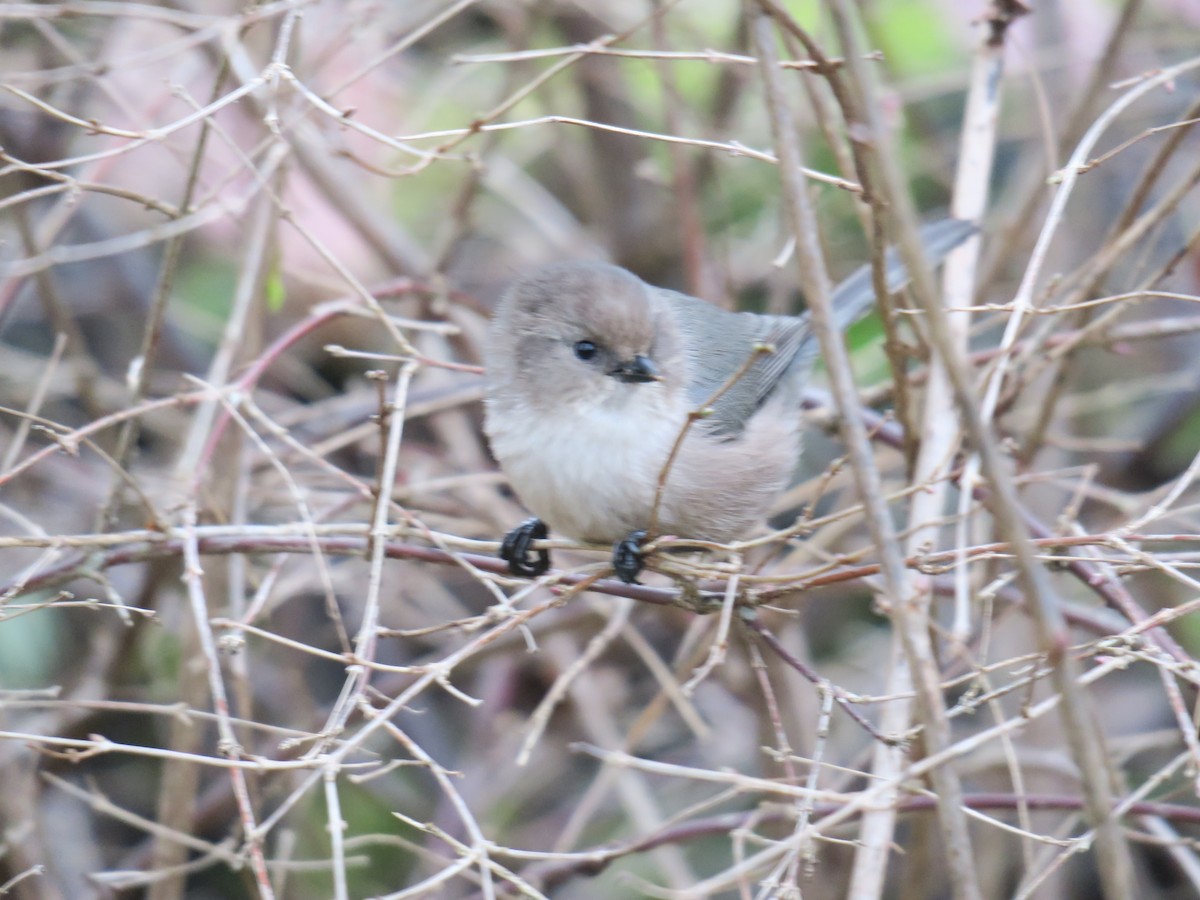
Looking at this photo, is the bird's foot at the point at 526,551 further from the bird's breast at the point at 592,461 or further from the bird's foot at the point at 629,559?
the bird's foot at the point at 629,559

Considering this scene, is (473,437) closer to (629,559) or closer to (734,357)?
(734,357)

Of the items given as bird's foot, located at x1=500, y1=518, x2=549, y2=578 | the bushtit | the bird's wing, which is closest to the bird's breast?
the bushtit

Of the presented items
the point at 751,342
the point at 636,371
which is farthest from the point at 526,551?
the point at 751,342

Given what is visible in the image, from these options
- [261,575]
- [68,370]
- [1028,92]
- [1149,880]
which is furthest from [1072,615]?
[68,370]

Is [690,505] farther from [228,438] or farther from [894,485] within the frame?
[228,438]

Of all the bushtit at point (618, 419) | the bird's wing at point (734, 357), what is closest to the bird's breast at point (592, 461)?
the bushtit at point (618, 419)

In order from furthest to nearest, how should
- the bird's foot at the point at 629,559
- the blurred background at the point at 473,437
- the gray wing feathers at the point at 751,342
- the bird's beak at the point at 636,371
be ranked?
the gray wing feathers at the point at 751,342 → the bird's beak at the point at 636,371 → the blurred background at the point at 473,437 → the bird's foot at the point at 629,559

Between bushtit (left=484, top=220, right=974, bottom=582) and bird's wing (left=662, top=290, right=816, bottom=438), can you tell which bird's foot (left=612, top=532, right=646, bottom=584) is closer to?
bushtit (left=484, top=220, right=974, bottom=582)
